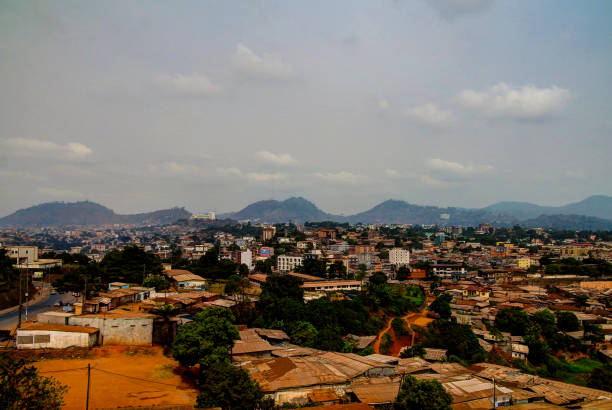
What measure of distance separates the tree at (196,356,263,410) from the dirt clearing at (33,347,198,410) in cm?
142

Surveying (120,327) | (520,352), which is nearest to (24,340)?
(120,327)

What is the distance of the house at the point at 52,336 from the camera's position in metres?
16.0

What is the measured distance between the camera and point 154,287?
2822 centimetres

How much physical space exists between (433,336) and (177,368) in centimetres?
1690

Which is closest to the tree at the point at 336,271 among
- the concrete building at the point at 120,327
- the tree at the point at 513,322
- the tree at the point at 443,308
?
the tree at the point at 443,308

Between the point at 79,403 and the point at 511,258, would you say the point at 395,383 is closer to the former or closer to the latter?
the point at 79,403

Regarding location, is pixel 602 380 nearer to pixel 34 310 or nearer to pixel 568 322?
pixel 568 322

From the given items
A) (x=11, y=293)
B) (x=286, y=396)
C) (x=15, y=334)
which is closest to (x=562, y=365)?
(x=286, y=396)

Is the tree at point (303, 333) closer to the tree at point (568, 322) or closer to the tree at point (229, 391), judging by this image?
the tree at point (229, 391)

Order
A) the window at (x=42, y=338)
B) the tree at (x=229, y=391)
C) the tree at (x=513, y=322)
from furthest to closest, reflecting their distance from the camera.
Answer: the tree at (x=513, y=322), the window at (x=42, y=338), the tree at (x=229, y=391)

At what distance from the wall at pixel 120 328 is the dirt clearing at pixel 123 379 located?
2.12ft

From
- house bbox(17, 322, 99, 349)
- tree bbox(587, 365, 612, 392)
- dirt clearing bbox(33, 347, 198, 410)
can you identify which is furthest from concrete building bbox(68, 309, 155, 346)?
tree bbox(587, 365, 612, 392)

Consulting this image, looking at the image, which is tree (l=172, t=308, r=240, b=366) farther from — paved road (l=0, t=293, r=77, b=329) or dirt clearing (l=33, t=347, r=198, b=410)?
paved road (l=0, t=293, r=77, b=329)

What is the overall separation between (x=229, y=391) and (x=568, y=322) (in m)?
27.5
